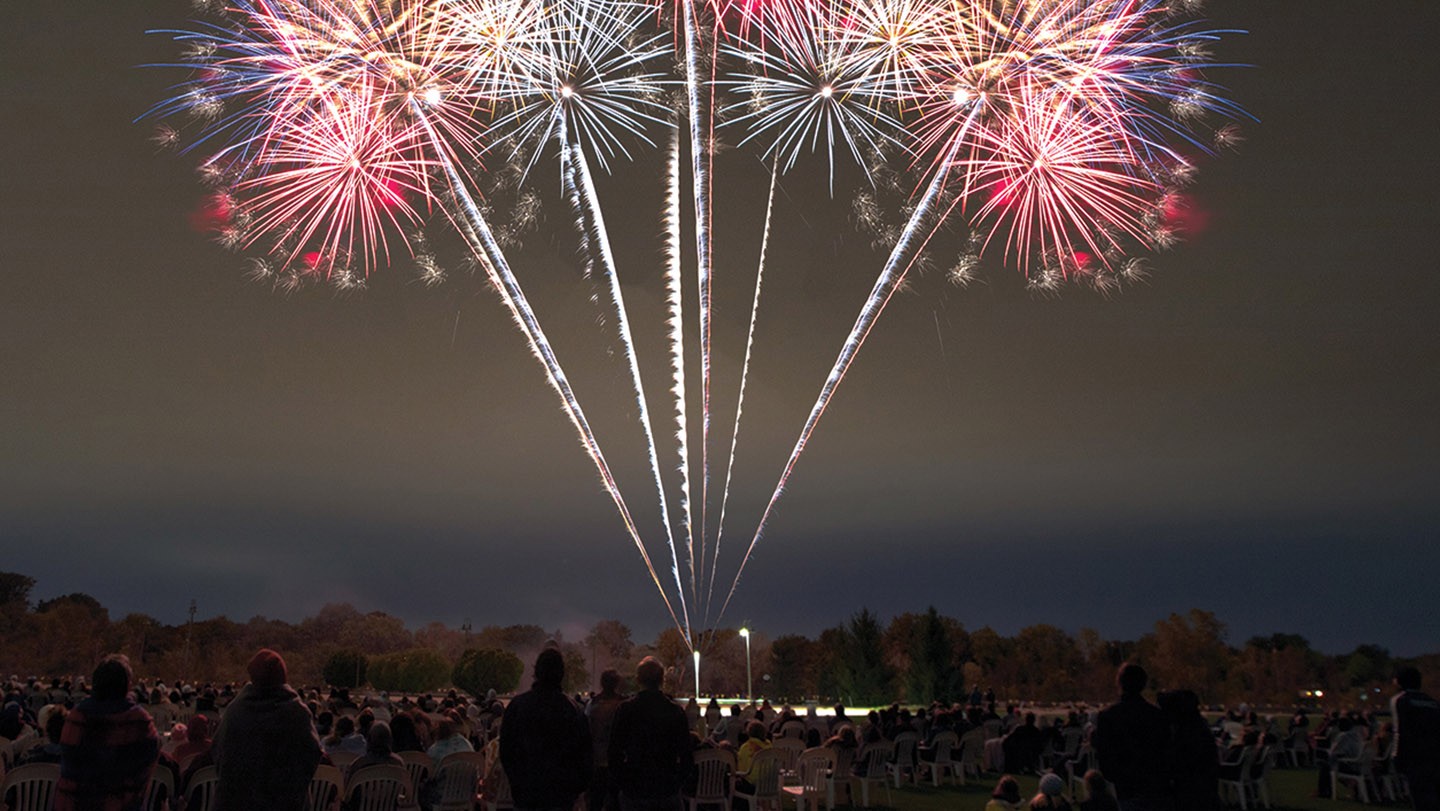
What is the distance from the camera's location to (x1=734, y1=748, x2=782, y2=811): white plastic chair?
33.5 ft

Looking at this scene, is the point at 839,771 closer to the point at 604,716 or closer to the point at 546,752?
the point at 604,716

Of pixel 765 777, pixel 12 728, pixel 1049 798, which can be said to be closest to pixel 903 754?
pixel 765 777

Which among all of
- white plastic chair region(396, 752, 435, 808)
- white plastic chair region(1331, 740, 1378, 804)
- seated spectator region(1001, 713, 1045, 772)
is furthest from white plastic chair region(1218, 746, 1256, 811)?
white plastic chair region(396, 752, 435, 808)

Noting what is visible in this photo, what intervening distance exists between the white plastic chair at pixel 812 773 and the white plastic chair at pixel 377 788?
476 centimetres

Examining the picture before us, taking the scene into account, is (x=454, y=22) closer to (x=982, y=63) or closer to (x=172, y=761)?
(x=982, y=63)

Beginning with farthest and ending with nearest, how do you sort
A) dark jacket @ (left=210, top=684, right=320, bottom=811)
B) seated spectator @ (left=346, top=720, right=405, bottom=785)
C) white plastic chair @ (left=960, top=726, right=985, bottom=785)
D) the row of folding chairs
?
1. white plastic chair @ (left=960, top=726, right=985, bottom=785)
2. seated spectator @ (left=346, top=720, right=405, bottom=785)
3. the row of folding chairs
4. dark jacket @ (left=210, top=684, right=320, bottom=811)

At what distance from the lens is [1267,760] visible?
12977mm

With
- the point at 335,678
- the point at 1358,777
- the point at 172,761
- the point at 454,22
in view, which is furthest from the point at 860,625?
the point at 172,761

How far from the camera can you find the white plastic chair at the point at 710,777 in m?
9.37

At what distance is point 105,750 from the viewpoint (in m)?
5.09

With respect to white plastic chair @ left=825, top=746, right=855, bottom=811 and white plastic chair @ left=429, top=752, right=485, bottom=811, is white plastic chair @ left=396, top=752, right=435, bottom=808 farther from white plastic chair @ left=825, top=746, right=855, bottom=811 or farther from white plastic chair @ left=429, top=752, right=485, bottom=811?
white plastic chair @ left=825, top=746, right=855, bottom=811

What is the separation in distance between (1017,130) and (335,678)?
49.5 meters

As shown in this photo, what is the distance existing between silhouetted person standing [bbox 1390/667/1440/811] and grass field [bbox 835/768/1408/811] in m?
5.98

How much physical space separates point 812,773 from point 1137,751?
5.89 metres
